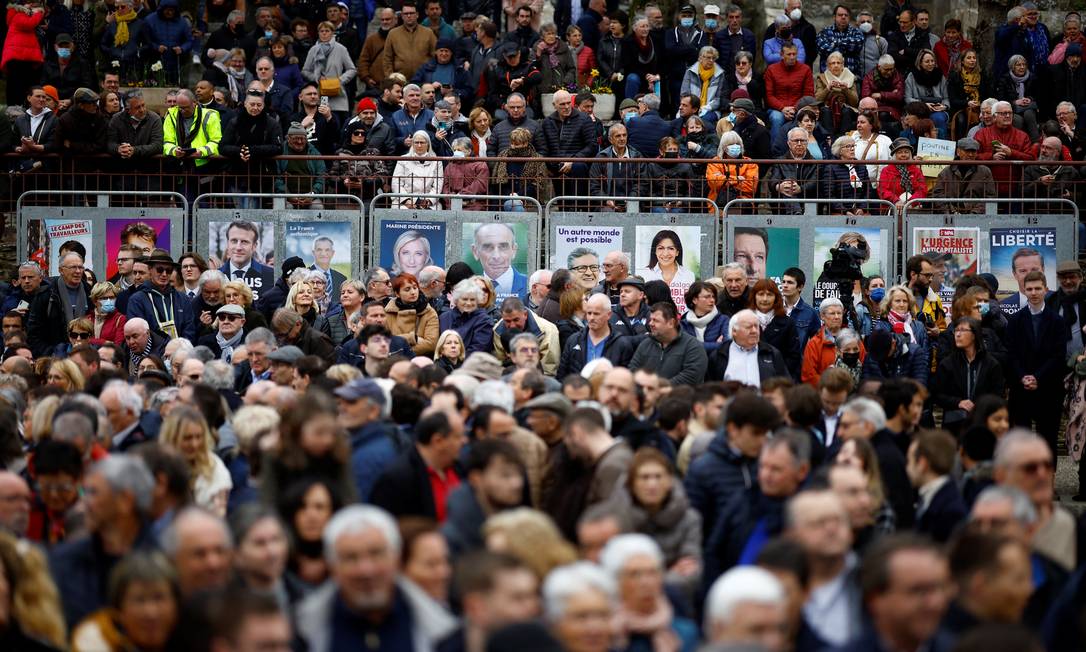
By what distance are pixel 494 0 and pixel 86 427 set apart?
638 inches

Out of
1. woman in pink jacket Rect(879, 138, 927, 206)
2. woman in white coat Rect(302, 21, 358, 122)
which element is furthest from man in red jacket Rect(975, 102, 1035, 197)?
woman in white coat Rect(302, 21, 358, 122)

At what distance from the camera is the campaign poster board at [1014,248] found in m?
17.1

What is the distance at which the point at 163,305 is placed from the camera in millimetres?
15219

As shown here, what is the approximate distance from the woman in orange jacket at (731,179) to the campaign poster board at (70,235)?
20.4 feet

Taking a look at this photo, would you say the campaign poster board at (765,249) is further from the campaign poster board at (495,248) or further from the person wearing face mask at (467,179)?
the person wearing face mask at (467,179)

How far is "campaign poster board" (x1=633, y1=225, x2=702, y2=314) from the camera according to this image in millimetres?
17047

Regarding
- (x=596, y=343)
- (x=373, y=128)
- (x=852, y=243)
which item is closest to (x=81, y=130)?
(x=373, y=128)

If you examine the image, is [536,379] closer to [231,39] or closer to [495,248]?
[495,248]

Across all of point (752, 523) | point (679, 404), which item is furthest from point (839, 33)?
point (752, 523)

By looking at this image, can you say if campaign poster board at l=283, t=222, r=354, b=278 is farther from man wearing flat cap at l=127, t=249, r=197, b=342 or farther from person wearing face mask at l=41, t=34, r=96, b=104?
person wearing face mask at l=41, t=34, r=96, b=104

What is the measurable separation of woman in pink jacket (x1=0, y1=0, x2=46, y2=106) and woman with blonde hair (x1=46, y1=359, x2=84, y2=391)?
36.4ft

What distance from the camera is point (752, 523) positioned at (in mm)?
8617

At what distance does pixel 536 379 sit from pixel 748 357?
2893 mm

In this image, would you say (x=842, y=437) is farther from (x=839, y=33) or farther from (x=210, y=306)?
(x=839, y=33)
